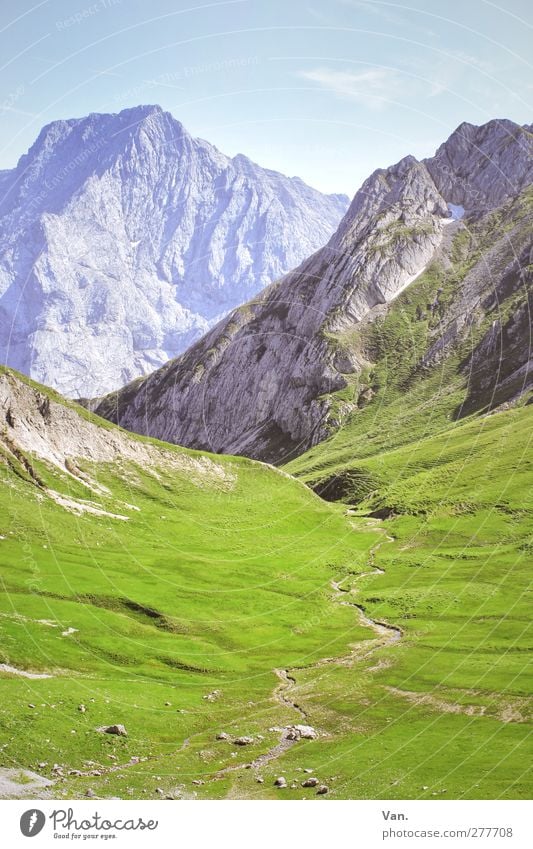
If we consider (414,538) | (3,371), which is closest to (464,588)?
(414,538)

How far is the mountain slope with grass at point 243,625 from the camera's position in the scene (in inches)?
1901

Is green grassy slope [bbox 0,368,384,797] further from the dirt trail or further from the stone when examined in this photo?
the dirt trail

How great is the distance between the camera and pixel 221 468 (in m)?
158

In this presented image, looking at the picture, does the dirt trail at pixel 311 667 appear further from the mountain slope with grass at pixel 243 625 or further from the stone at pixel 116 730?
the stone at pixel 116 730

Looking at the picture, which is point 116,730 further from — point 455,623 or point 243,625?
point 455,623

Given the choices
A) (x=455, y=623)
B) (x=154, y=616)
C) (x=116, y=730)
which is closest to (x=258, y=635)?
(x=154, y=616)

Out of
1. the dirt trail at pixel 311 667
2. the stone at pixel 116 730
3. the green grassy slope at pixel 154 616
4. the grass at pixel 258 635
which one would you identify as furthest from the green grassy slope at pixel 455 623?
the stone at pixel 116 730

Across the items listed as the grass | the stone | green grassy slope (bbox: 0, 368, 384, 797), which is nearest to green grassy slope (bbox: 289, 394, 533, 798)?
the grass

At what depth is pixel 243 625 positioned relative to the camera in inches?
3450

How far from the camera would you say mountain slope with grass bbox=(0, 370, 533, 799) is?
1901 inches

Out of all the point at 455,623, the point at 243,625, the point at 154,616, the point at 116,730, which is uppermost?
the point at 455,623

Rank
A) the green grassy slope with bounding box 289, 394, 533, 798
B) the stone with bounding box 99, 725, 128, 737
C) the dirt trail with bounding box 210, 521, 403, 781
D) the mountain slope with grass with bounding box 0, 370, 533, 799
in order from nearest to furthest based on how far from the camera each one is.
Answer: the green grassy slope with bounding box 289, 394, 533, 798
the mountain slope with grass with bounding box 0, 370, 533, 799
the dirt trail with bounding box 210, 521, 403, 781
the stone with bounding box 99, 725, 128, 737

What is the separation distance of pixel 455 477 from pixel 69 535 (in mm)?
92355
